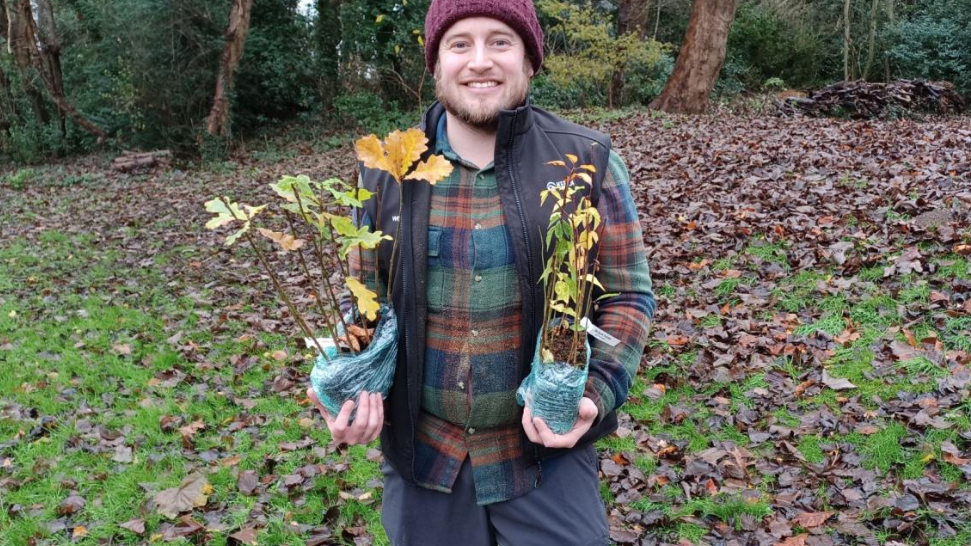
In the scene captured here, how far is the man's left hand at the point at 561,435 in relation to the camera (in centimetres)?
160

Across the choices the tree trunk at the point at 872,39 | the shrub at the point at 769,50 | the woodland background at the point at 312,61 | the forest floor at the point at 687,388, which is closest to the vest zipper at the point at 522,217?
the forest floor at the point at 687,388

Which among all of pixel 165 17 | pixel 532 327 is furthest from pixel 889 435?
pixel 165 17

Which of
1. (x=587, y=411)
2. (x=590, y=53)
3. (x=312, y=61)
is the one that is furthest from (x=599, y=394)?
(x=312, y=61)

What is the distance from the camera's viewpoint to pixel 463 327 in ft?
5.93

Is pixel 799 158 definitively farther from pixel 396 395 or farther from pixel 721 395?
pixel 396 395

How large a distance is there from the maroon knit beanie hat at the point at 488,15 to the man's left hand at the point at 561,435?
0.92 metres

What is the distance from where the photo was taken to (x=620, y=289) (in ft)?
6.08

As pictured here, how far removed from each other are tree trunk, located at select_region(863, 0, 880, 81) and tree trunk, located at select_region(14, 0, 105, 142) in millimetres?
20814

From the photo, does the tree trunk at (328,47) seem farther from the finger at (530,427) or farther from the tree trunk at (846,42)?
the finger at (530,427)

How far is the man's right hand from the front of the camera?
1658 millimetres

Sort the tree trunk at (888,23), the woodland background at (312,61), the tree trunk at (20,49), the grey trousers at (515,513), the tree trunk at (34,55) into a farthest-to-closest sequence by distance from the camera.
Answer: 1. the tree trunk at (888,23)
2. the tree trunk at (20,49)
3. the tree trunk at (34,55)
4. the woodland background at (312,61)
5. the grey trousers at (515,513)

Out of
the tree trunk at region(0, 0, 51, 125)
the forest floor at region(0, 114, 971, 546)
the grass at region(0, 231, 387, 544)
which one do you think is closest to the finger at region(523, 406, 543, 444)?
the forest floor at region(0, 114, 971, 546)

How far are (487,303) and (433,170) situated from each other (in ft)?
1.26

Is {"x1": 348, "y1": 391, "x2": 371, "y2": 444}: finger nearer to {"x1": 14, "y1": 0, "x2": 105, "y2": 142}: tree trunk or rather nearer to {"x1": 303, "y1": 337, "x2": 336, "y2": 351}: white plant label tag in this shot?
{"x1": 303, "y1": 337, "x2": 336, "y2": 351}: white plant label tag
